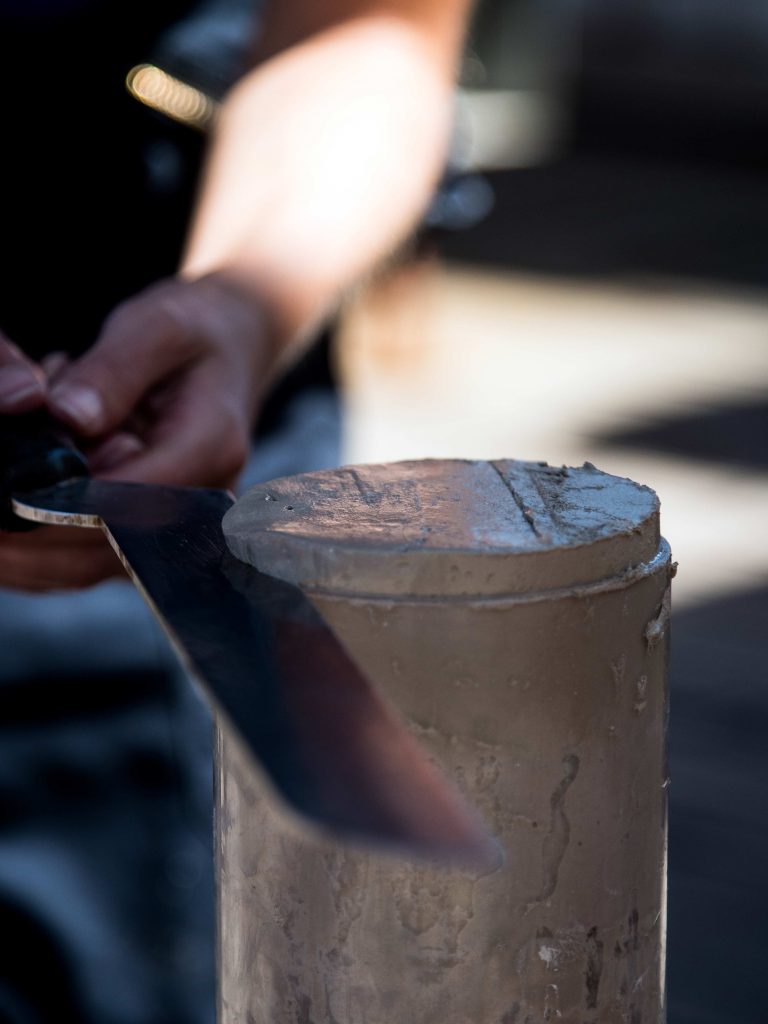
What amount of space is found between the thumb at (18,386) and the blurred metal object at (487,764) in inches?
9.1

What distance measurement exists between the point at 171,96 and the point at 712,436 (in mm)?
2165

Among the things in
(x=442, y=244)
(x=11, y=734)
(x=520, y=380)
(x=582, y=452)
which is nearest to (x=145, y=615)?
(x=11, y=734)

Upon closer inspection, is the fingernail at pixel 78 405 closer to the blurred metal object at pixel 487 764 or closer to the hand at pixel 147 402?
the hand at pixel 147 402

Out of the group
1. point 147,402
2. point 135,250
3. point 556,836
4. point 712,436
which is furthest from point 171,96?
point 712,436

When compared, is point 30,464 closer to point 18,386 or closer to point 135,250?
point 18,386

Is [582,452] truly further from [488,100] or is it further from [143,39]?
[488,100]

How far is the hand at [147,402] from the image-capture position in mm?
674

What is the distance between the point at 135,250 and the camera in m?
1.02

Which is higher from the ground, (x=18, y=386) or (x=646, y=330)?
(x=18, y=386)

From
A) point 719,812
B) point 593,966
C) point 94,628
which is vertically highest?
point 593,966

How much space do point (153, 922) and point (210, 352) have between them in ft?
1.91

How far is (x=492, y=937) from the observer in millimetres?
407

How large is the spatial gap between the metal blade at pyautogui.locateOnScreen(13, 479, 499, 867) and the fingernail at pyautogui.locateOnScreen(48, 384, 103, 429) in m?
0.21

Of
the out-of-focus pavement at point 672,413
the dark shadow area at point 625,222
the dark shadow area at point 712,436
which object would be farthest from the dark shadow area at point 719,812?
the dark shadow area at point 625,222
